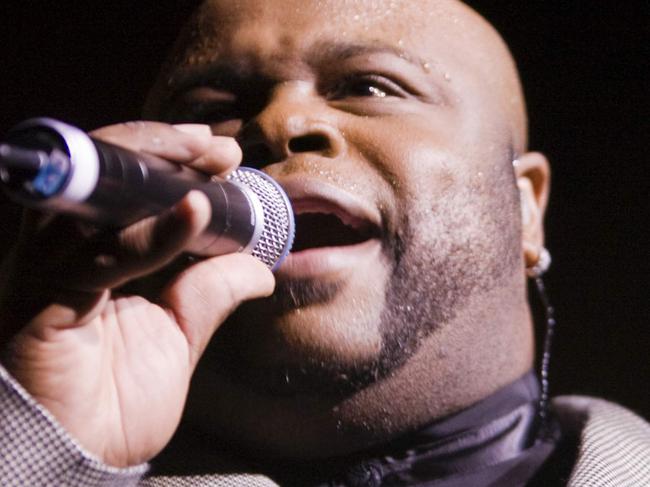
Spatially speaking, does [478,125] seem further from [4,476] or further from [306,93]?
[4,476]

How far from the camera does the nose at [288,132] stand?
130 centimetres

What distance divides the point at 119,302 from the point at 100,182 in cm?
37

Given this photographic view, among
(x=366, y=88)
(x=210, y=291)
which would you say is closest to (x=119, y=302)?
(x=210, y=291)

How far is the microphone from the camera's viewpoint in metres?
0.62

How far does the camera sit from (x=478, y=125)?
1.52 metres

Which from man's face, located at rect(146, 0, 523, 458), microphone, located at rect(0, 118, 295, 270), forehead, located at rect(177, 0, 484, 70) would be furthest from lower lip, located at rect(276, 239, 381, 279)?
forehead, located at rect(177, 0, 484, 70)

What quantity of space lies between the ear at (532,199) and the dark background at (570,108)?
52 cm

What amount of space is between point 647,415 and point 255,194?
171 cm

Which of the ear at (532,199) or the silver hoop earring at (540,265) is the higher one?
the ear at (532,199)

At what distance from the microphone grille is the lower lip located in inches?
8.2

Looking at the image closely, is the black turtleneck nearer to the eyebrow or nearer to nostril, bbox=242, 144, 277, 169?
nostril, bbox=242, 144, 277, 169

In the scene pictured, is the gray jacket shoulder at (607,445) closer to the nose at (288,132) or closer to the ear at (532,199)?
the ear at (532,199)

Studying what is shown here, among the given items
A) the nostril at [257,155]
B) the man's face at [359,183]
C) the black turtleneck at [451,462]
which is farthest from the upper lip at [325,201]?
the black turtleneck at [451,462]

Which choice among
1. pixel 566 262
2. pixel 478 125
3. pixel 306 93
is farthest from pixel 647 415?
pixel 306 93
